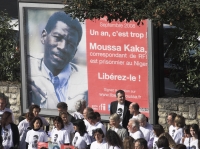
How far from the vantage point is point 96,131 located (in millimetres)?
13219

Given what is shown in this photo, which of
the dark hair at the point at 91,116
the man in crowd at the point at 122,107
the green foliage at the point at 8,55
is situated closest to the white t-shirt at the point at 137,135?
the dark hair at the point at 91,116

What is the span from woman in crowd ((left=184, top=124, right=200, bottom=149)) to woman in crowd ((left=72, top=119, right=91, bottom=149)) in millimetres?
1864

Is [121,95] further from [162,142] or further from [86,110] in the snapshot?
[162,142]

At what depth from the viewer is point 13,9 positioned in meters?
30.9

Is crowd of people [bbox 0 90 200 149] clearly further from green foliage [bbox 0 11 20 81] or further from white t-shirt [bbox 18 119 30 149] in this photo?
green foliage [bbox 0 11 20 81]

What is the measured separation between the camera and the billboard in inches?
651

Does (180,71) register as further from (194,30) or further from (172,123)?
(172,123)

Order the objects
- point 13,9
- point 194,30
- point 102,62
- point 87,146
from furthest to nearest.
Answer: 1. point 13,9
2. point 102,62
3. point 194,30
4. point 87,146

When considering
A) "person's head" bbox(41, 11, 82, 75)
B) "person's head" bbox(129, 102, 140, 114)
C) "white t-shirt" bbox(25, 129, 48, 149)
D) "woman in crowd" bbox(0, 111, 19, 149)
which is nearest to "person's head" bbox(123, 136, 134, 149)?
"person's head" bbox(129, 102, 140, 114)

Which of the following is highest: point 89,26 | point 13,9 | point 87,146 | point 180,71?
point 13,9

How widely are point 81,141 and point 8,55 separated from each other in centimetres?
570

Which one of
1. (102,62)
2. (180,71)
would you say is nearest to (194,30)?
(180,71)

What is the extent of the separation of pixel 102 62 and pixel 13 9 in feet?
47.6

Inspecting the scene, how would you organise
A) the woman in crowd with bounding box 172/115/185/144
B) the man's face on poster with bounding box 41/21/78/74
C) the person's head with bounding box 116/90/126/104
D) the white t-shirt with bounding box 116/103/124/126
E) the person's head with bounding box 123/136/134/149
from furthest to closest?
the man's face on poster with bounding box 41/21/78/74 < the white t-shirt with bounding box 116/103/124/126 < the person's head with bounding box 116/90/126/104 < the woman in crowd with bounding box 172/115/185/144 < the person's head with bounding box 123/136/134/149
